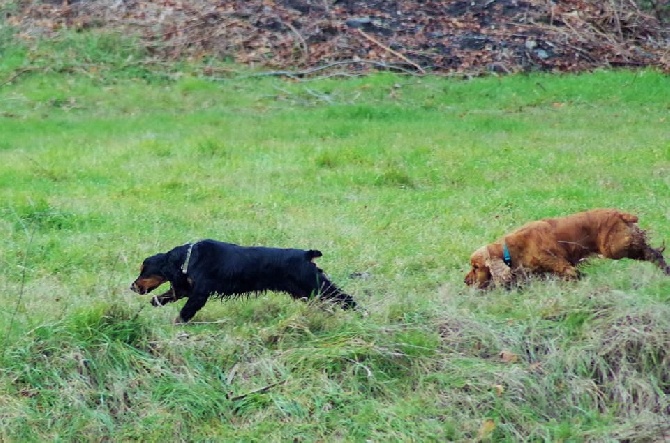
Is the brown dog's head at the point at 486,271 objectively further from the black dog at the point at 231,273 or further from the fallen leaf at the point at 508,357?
the black dog at the point at 231,273

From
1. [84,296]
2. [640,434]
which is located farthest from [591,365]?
[84,296]

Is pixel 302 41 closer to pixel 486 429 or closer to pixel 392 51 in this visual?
pixel 392 51

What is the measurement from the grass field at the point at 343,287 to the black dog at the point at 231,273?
0.56ft

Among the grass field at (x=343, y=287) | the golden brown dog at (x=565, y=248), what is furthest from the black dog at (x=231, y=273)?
the golden brown dog at (x=565, y=248)

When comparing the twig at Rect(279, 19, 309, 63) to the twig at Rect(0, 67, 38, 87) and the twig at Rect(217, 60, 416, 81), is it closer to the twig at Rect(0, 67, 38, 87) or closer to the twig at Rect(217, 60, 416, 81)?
the twig at Rect(217, 60, 416, 81)

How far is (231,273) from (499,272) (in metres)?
2.03

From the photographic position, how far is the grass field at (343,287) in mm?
6613

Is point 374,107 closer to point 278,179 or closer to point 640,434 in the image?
point 278,179

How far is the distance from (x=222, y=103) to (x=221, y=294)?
11.2 m

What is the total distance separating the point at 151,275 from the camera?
746 cm

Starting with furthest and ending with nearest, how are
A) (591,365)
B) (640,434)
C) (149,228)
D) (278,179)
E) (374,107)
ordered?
(374,107) → (278,179) → (149,228) → (591,365) → (640,434)

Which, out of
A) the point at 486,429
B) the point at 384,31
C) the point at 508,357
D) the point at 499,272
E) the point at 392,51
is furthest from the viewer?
the point at 384,31

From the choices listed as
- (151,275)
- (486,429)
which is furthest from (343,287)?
(486,429)

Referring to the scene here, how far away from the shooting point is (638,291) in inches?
297
